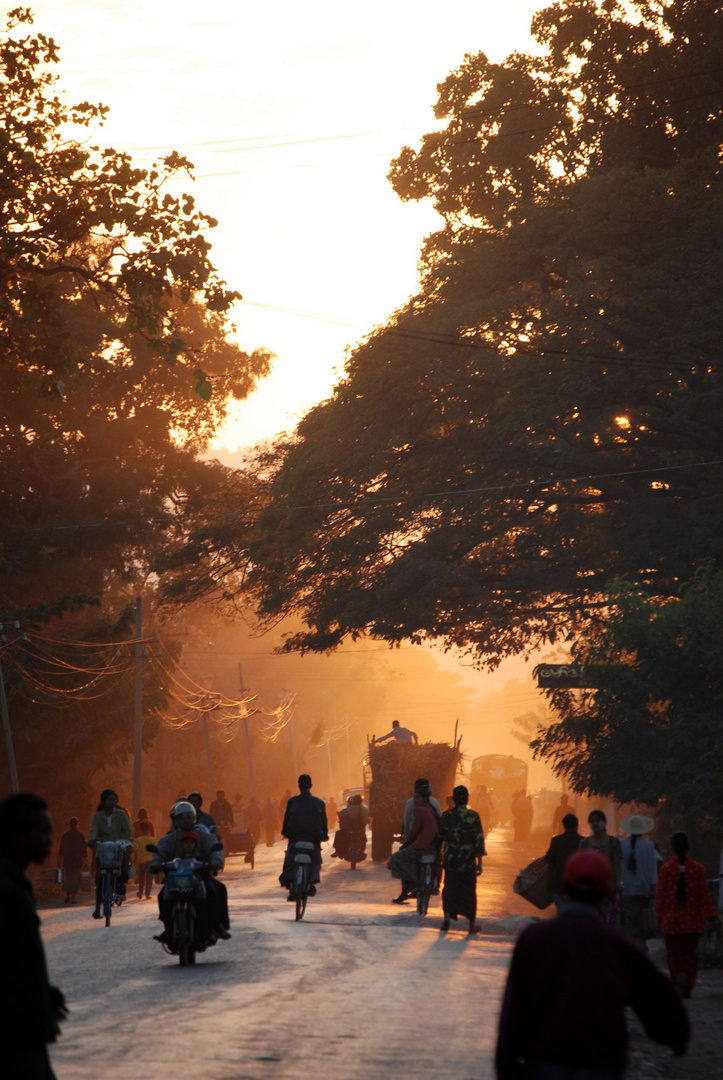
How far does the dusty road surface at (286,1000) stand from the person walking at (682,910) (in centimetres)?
157

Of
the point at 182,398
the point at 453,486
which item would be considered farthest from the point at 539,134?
the point at 182,398

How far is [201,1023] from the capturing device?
829 centimetres

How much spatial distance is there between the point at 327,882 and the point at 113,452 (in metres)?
19.7

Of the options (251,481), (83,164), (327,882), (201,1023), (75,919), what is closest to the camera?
(201,1023)

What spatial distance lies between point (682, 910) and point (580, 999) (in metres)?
7.43

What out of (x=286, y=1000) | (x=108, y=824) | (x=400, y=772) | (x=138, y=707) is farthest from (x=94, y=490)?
(x=286, y=1000)

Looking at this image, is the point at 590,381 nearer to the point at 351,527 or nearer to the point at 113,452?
the point at 351,527

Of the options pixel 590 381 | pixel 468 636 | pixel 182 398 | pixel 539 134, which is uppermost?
pixel 539 134

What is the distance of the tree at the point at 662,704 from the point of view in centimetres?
1756

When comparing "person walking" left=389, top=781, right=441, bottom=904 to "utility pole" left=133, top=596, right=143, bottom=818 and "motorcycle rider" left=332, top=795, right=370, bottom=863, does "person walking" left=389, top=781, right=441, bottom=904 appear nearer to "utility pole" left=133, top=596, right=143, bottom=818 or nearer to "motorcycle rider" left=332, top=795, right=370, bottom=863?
"motorcycle rider" left=332, top=795, right=370, bottom=863

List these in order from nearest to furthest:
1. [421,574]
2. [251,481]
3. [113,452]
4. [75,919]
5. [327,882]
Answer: [75,919] → [327,882] → [421,574] → [251,481] → [113,452]

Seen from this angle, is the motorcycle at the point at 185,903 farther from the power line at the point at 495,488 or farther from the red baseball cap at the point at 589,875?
the power line at the point at 495,488

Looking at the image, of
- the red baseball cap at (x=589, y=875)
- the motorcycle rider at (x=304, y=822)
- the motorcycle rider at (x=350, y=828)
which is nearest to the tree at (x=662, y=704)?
the motorcycle rider at (x=304, y=822)

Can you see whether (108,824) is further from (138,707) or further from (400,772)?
(138,707)
